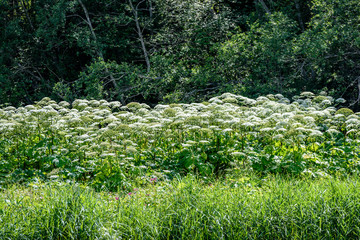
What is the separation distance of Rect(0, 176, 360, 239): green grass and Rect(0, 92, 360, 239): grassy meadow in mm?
13

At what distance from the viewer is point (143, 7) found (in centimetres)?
1446

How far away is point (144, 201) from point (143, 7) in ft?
38.6

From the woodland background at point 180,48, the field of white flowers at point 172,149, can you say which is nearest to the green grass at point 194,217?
the field of white flowers at point 172,149

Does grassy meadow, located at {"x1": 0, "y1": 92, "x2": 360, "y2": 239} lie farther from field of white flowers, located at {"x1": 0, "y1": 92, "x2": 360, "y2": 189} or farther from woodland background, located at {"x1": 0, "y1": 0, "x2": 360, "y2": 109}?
woodland background, located at {"x1": 0, "y1": 0, "x2": 360, "y2": 109}

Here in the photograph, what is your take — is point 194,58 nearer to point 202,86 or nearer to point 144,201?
point 202,86

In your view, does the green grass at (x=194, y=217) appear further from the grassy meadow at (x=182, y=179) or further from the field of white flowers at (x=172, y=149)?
the field of white flowers at (x=172, y=149)

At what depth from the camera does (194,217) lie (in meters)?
3.50

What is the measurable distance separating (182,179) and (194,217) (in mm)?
961

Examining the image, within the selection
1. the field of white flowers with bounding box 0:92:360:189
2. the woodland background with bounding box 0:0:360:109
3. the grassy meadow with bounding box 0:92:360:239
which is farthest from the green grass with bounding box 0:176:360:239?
the woodland background with bounding box 0:0:360:109

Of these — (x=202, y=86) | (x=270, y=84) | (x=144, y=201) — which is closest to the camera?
(x=144, y=201)

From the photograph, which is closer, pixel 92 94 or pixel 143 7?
pixel 92 94

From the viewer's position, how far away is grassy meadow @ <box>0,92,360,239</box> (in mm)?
3447

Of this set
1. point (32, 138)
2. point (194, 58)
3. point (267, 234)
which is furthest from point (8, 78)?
point (267, 234)

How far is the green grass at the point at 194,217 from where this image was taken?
3.38 meters
